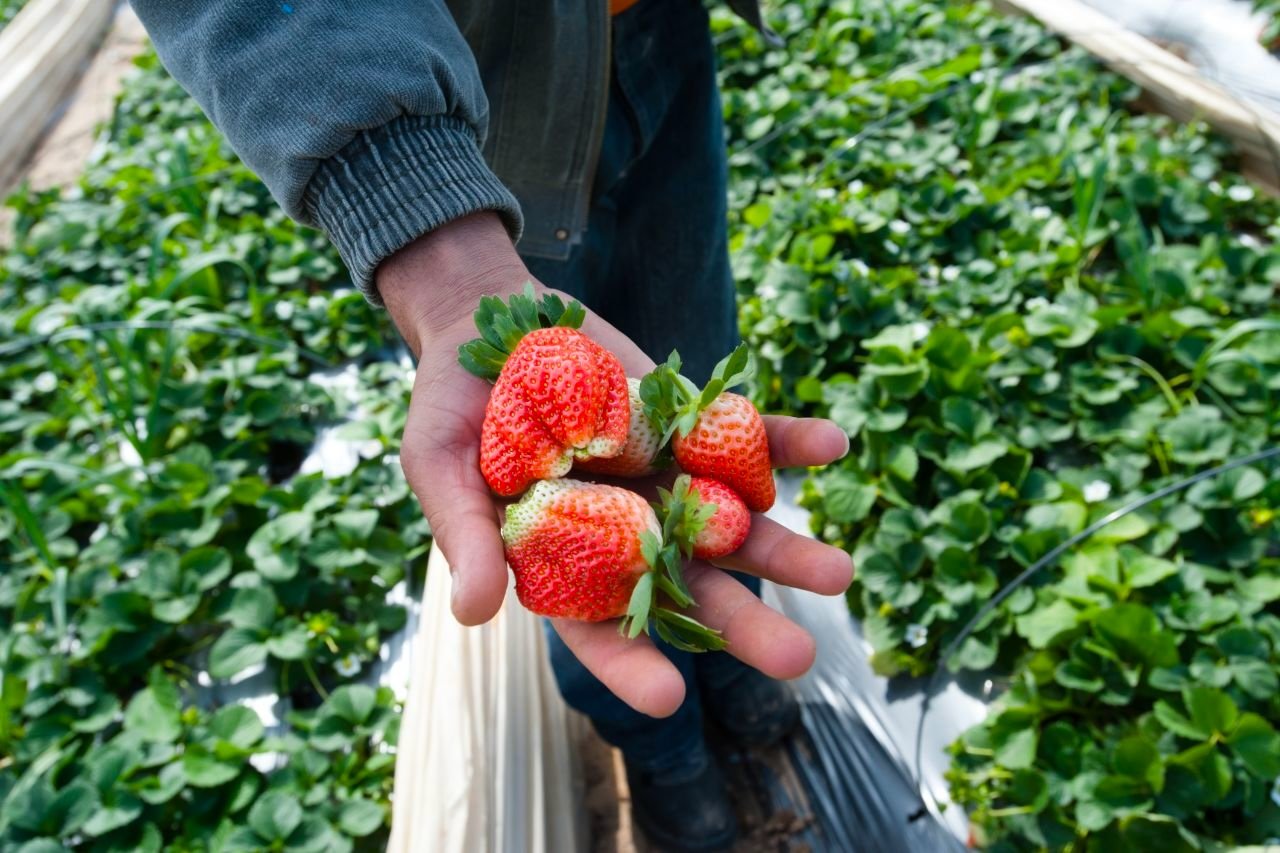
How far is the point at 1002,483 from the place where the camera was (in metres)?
1.77

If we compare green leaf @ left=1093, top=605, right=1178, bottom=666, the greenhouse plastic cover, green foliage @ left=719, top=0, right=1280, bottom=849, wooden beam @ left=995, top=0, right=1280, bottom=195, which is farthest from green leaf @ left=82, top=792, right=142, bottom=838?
wooden beam @ left=995, top=0, right=1280, bottom=195

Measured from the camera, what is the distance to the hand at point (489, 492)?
2.76 feet

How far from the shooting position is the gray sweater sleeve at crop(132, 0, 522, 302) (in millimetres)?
918

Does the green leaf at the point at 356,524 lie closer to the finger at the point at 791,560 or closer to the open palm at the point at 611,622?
Result: the open palm at the point at 611,622

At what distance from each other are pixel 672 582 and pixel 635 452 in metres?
0.18

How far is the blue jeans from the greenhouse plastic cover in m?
0.14

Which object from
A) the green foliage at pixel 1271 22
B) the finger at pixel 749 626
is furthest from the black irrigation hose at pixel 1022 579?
the green foliage at pixel 1271 22

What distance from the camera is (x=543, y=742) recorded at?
156 cm

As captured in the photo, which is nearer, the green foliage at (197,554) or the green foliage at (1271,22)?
the green foliage at (197,554)

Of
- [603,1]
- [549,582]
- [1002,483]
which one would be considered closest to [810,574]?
[549,582]

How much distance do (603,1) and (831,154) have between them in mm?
1817

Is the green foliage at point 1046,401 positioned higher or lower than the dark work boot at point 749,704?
higher

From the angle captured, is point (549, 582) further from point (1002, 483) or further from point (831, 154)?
point (831, 154)

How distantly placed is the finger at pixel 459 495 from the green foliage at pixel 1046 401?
3.25 ft
